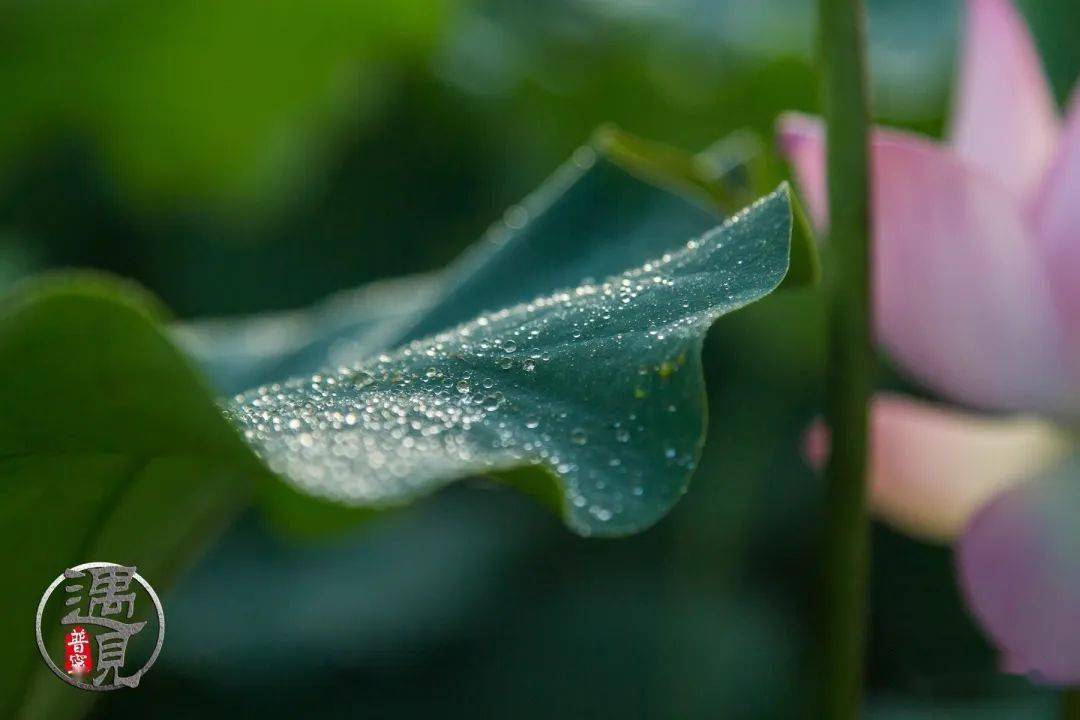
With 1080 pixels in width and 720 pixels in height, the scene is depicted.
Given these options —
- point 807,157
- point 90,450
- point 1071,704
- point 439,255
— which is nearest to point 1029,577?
point 1071,704

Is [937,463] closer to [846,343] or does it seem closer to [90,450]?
[846,343]

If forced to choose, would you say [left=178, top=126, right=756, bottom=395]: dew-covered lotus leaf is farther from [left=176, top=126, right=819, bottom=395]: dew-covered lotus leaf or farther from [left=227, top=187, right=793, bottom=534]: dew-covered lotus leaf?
[left=227, top=187, right=793, bottom=534]: dew-covered lotus leaf

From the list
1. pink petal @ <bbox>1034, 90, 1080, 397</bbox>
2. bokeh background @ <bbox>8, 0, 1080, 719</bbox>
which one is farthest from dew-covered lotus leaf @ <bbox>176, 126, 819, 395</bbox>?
bokeh background @ <bbox>8, 0, 1080, 719</bbox>

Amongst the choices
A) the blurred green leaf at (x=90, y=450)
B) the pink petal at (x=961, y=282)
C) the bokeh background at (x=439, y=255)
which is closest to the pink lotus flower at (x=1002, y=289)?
the pink petal at (x=961, y=282)

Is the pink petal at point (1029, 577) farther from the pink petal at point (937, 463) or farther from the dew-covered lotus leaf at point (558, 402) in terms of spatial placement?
the dew-covered lotus leaf at point (558, 402)

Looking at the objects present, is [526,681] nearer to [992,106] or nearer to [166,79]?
[166,79]

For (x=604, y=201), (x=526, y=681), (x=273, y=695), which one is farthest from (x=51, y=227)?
(x=604, y=201)

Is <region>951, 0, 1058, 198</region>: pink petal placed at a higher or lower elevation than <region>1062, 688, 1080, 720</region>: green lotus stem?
higher
